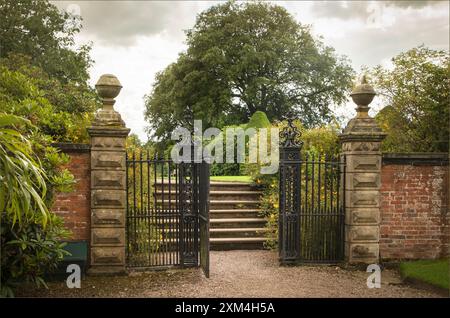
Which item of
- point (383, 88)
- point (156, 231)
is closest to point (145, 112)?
→ point (383, 88)

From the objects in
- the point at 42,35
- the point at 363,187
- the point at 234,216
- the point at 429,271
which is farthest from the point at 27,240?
the point at 42,35

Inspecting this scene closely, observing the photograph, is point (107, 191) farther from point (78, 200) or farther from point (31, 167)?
point (31, 167)

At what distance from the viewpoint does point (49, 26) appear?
2375cm

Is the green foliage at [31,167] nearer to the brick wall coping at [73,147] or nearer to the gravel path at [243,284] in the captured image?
the brick wall coping at [73,147]

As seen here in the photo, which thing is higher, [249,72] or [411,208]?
[249,72]

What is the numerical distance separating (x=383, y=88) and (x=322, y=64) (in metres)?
16.1

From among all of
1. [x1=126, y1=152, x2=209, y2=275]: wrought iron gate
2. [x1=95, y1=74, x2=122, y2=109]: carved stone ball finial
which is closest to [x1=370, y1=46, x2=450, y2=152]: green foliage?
[x1=126, y1=152, x2=209, y2=275]: wrought iron gate

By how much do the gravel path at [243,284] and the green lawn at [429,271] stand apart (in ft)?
0.72

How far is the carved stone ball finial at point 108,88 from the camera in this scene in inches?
305

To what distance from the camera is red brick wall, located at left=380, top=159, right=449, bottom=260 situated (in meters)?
8.59

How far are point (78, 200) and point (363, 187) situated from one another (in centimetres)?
531

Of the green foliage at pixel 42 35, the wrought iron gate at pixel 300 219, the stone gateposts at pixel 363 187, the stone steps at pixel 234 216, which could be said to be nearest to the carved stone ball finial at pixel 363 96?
the stone gateposts at pixel 363 187

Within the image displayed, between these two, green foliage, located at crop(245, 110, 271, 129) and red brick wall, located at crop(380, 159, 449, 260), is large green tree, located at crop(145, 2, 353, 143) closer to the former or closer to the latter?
green foliage, located at crop(245, 110, 271, 129)

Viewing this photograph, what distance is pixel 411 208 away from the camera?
864 centimetres
